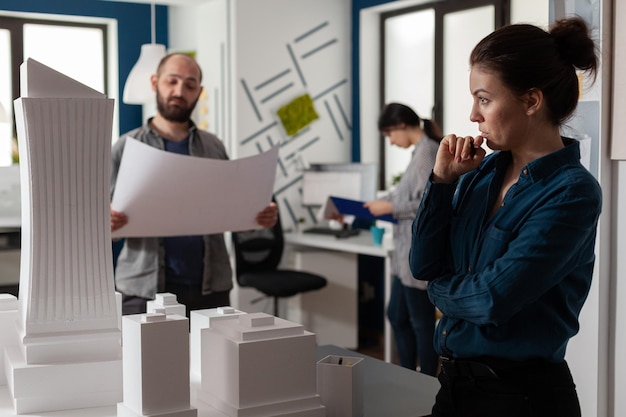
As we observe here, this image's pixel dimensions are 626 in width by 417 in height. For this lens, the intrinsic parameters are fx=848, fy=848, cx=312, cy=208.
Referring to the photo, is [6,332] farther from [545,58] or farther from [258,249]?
[258,249]

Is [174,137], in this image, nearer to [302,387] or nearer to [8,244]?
[302,387]

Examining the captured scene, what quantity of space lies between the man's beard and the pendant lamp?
168 centimetres

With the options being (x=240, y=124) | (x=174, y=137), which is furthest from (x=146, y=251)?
(x=240, y=124)

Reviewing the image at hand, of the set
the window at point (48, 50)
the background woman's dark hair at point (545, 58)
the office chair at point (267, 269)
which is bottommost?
the office chair at point (267, 269)

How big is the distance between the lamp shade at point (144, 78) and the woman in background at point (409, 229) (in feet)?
4.40

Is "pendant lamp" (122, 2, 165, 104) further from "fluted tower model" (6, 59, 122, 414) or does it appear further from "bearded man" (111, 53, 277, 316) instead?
"fluted tower model" (6, 59, 122, 414)

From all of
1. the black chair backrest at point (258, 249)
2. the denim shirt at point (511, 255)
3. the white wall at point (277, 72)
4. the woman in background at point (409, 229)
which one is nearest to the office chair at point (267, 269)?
the black chair backrest at point (258, 249)

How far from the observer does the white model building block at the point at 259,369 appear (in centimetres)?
151

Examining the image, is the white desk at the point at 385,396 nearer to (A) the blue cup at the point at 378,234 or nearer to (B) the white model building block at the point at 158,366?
(B) the white model building block at the point at 158,366

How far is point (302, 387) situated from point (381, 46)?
4606 millimetres

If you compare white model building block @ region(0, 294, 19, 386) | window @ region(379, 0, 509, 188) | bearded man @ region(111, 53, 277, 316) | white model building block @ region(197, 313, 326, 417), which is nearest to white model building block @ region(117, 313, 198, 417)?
white model building block @ region(197, 313, 326, 417)

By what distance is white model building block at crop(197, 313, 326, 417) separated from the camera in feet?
4.94

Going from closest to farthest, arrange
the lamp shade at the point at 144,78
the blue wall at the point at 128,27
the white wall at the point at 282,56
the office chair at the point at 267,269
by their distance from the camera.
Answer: the lamp shade at the point at 144,78 < the office chair at the point at 267,269 < the white wall at the point at 282,56 < the blue wall at the point at 128,27

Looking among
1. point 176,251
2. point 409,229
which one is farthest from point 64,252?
point 409,229
